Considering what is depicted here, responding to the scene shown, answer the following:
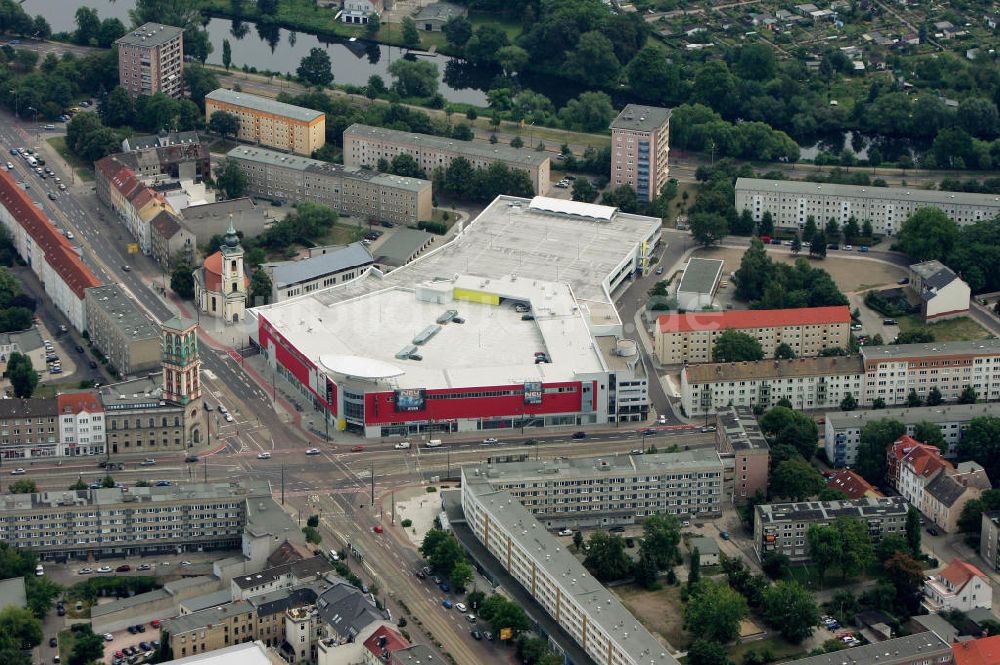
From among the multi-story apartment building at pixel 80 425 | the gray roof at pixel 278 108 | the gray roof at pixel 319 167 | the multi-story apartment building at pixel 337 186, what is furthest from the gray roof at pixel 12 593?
the gray roof at pixel 278 108

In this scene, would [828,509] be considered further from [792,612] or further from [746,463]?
[792,612]

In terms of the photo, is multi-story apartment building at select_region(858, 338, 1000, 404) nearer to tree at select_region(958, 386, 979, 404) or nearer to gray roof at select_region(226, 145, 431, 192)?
tree at select_region(958, 386, 979, 404)

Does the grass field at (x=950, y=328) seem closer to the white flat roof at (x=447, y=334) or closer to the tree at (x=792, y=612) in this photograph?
the white flat roof at (x=447, y=334)

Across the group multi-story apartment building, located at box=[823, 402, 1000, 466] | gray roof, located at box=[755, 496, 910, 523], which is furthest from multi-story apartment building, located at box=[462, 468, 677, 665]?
multi-story apartment building, located at box=[823, 402, 1000, 466]

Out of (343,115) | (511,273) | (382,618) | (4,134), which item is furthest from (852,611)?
(4,134)

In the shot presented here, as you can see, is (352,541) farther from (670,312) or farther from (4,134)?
(4,134)

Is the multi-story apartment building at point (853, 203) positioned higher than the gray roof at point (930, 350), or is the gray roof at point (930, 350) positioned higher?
the multi-story apartment building at point (853, 203)
